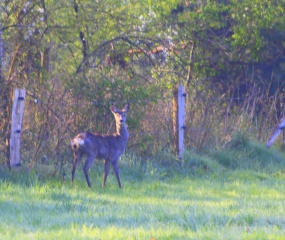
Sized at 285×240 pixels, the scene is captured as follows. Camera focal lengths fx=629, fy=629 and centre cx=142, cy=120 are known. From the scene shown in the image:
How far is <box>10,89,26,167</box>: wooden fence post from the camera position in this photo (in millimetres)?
11500

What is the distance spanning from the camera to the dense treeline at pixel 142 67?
1320 cm

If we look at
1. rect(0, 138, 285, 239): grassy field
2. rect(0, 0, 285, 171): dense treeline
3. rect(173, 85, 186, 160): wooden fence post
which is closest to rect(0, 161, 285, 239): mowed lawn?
rect(0, 138, 285, 239): grassy field

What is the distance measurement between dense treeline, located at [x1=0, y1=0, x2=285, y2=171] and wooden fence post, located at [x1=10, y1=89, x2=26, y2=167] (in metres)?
0.63

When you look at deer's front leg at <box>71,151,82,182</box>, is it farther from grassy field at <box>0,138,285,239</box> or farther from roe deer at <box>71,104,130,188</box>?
grassy field at <box>0,138,285,239</box>

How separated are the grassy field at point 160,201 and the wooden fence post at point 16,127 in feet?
0.81

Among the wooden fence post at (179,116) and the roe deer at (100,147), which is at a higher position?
the wooden fence post at (179,116)

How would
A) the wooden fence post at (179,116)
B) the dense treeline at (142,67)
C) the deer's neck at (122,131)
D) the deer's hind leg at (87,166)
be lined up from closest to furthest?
the deer's hind leg at (87,166), the deer's neck at (122,131), the dense treeline at (142,67), the wooden fence post at (179,116)

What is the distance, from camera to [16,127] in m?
11.6

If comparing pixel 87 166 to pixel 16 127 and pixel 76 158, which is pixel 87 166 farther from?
pixel 16 127

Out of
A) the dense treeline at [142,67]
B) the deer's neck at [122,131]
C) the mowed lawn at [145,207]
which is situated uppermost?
the dense treeline at [142,67]

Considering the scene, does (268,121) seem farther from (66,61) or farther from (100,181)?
(66,61)

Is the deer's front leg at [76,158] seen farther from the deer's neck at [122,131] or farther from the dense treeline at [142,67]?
the deer's neck at [122,131]

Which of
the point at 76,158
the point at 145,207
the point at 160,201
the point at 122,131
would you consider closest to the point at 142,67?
the point at 122,131

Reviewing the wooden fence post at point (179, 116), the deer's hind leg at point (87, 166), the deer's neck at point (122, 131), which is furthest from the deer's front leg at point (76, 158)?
the wooden fence post at point (179, 116)
